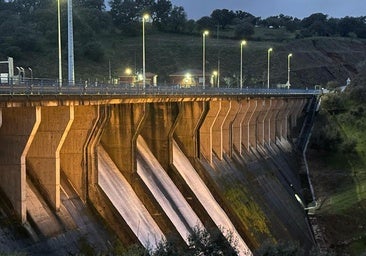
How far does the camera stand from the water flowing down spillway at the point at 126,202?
27.4m

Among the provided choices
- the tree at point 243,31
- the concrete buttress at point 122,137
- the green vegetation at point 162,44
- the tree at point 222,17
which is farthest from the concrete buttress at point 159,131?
the tree at point 222,17

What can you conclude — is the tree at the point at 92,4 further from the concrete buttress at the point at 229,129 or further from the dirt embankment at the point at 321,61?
the concrete buttress at the point at 229,129

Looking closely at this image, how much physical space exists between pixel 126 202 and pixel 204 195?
31.7ft

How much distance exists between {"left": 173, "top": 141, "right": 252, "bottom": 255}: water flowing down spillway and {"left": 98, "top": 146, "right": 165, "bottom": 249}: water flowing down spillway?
682cm

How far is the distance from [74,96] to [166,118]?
13.7 m

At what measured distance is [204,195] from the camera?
3719cm

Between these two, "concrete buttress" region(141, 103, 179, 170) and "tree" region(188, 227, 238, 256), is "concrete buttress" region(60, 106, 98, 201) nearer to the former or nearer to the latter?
"tree" region(188, 227, 238, 256)

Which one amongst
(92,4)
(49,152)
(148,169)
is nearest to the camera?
(49,152)

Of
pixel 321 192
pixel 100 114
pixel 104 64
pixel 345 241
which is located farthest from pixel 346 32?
pixel 100 114

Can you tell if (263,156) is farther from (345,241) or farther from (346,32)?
(346,32)

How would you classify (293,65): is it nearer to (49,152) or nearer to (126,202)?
(126,202)

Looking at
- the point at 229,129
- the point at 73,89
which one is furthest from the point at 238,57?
the point at 73,89

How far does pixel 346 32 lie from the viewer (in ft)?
528

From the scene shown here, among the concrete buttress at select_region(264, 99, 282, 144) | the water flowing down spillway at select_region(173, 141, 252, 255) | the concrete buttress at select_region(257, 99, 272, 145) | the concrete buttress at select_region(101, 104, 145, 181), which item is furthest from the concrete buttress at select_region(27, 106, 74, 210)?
the concrete buttress at select_region(264, 99, 282, 144)
